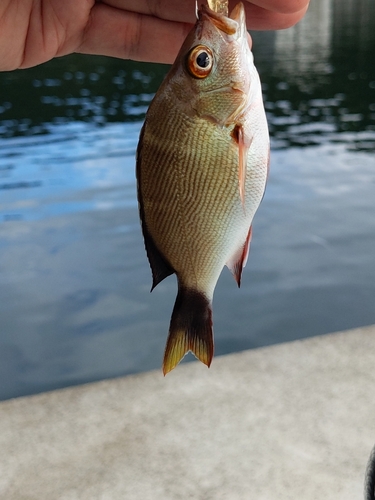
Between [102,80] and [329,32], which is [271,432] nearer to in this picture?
[102,80]

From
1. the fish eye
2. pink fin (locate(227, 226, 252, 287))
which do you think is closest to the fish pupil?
the fish eye

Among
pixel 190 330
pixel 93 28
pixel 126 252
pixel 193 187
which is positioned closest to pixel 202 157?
pixel 193 187

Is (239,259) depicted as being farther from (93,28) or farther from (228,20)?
(93,28)

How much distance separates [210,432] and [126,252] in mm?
3171

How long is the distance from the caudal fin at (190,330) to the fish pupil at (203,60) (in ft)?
1.37

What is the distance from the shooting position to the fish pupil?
4.16 ft

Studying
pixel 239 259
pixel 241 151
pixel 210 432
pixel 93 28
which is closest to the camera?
Answer: pixel 241 151

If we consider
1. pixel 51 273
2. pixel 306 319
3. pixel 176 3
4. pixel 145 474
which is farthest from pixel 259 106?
pixel 51 273

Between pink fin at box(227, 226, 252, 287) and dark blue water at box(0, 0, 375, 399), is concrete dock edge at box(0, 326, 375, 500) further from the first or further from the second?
pink fin at box(227, 226, 252, 287)

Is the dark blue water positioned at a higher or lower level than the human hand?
lower

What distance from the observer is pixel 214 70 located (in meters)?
1.29

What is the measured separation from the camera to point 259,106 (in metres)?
1.30

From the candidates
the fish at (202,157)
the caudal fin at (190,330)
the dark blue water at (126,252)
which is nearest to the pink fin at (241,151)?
the fish at (202,157)

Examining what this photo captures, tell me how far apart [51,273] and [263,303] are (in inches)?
64.8
